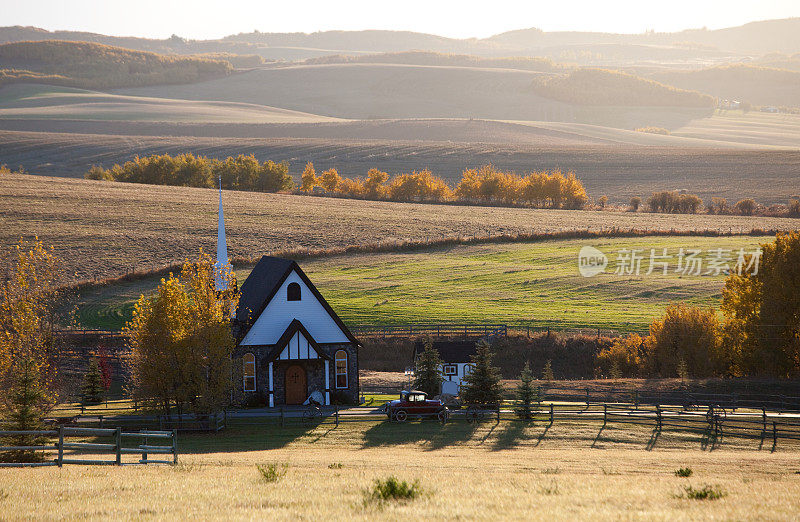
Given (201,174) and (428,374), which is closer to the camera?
(428,374)

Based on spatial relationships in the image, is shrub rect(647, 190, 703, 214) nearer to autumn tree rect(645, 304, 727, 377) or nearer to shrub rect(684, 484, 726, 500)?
autumn tree rect(645, 304, 727, 377)

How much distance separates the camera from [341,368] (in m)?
43.4

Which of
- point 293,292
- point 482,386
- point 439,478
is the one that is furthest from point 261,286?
point 439,478

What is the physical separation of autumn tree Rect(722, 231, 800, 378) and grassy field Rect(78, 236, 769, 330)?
854 centimetres

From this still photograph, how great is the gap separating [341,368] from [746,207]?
79.4 m

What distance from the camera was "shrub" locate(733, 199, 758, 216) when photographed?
344 feet

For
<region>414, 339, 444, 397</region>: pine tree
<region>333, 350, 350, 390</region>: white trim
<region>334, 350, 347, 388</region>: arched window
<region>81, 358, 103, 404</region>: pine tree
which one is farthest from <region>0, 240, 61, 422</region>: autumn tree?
<region>414, 339, 444, 397</region>: pine tree

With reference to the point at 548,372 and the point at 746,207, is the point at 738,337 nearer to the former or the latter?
A: the point at 548,372

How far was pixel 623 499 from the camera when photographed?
57.9 feet

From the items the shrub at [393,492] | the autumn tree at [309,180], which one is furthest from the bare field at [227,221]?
the shrub at [393,492]

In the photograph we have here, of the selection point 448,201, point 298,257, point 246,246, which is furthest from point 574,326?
point 448,201

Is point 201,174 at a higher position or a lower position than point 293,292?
higher

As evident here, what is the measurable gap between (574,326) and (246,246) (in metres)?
35.5

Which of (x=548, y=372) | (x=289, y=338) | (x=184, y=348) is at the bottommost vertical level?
(x=548, y=372)
